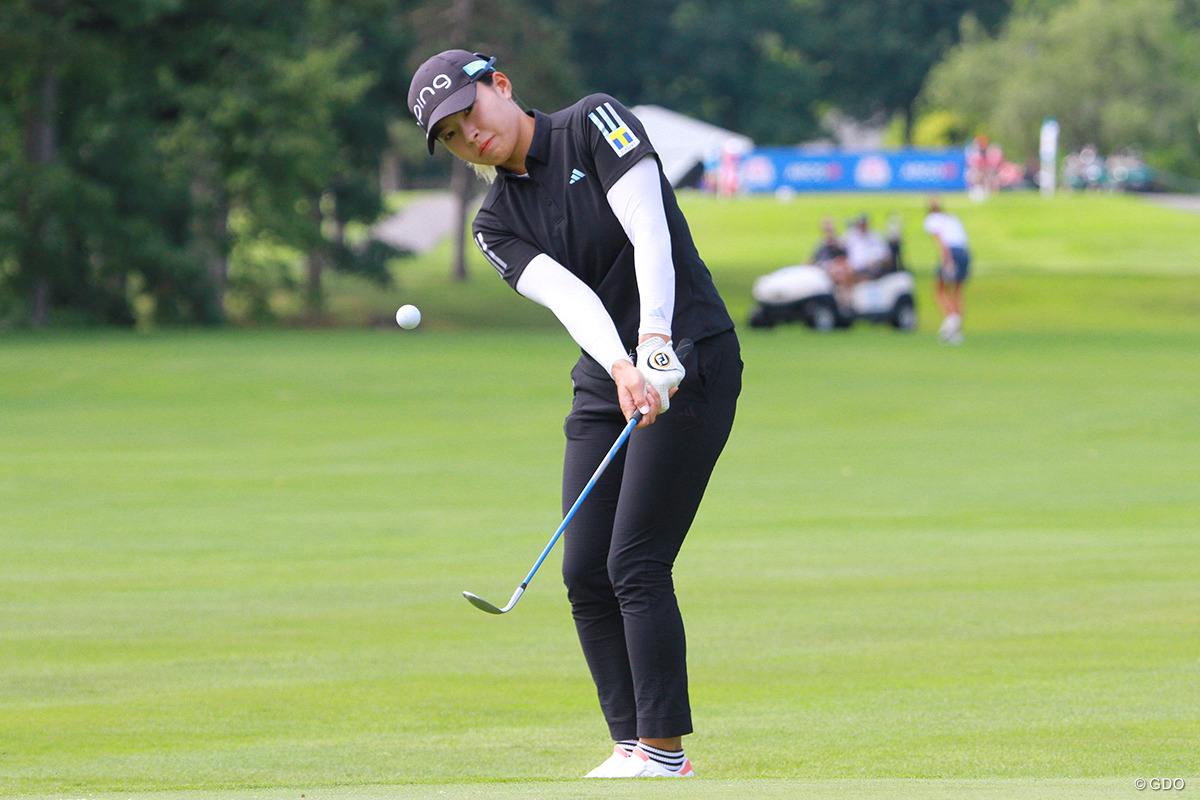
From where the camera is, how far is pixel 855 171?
67812 mm

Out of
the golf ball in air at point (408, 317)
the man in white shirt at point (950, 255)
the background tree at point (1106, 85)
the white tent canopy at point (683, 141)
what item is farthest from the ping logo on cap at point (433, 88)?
the background tree at point (1106, 85)

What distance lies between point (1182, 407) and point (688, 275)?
45.5ft

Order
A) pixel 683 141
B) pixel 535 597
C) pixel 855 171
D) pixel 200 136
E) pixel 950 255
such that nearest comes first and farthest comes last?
pixel 535 597 → pixel 950 255 → pixel 200 136 → pixel 683 141 → pixel 855 171

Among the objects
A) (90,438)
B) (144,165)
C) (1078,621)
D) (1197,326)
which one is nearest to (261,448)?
(90,438)

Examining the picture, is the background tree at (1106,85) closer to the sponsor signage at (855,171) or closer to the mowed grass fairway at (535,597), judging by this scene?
the sponsor signage at (855,171)

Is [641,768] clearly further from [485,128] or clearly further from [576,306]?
[485,128]

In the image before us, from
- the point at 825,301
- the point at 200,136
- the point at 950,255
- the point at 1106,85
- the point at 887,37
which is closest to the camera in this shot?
the point at 950,255

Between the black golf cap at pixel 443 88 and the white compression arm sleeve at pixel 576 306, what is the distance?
45 cm

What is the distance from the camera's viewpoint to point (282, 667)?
19.9 feet

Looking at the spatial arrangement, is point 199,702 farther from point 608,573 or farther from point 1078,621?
point 1078,621

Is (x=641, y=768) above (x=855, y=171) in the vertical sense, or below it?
below

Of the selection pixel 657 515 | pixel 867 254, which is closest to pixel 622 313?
pixel 657 515

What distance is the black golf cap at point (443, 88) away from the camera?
14.0 feet

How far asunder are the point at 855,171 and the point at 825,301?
40.0m
